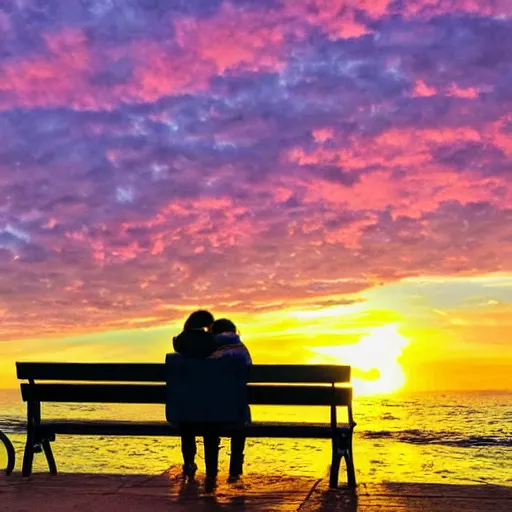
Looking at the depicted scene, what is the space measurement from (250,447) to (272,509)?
39.2 feet

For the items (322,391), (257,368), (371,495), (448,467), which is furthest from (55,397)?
(448,467)

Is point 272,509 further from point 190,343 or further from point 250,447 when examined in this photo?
point 250,447

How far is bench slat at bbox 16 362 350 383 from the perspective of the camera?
6953mm

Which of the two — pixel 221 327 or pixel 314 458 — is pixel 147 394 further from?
pixel 314 458

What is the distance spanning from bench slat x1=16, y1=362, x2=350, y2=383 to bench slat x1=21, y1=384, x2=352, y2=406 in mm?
114

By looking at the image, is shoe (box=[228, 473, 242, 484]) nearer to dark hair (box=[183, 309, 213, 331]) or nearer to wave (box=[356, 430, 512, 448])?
dark hair (box=[183, 309, 213, 331])

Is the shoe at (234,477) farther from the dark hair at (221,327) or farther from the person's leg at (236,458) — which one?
the dark hair at (221,327)

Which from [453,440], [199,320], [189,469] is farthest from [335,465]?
[453,440]

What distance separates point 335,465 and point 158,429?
1669 millimetres

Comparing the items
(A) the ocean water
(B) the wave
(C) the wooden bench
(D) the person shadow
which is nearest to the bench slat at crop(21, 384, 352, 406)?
(C) the wooden bench

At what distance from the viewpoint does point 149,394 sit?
732 centimetres

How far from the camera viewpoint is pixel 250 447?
17125 millimetres

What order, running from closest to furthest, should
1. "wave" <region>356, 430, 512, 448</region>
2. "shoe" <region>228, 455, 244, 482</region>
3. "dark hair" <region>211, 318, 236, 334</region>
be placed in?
"shoe" <region>228, 455, 244, 482</region> < "dark hair" <region>211, 318, 236, 334</region> < "wave" <region>356, 430, 512, 448</region>

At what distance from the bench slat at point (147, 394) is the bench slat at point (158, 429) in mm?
233
